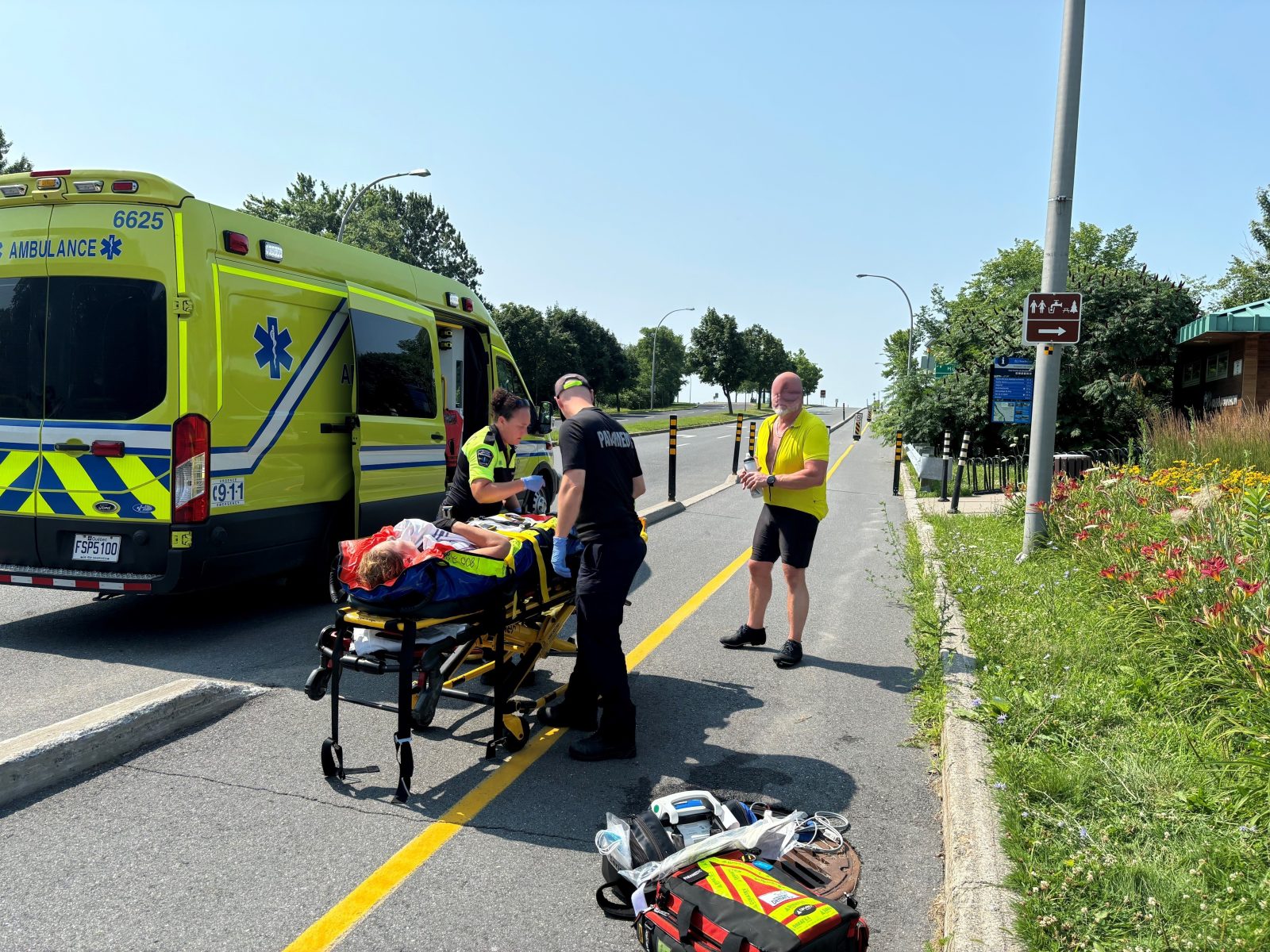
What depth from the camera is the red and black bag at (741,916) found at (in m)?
2.65

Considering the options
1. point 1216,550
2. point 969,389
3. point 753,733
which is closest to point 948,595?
point 1216,550

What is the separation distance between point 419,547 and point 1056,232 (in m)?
7.75

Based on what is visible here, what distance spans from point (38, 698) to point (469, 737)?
8.01 feet

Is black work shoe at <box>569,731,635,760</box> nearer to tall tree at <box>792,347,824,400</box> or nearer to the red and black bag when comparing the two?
the red and black bag

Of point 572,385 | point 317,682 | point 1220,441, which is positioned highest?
point 572,385

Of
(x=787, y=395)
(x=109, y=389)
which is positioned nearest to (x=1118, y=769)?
(x=787, y=395)

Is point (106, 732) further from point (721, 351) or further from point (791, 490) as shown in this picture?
point (721, 351)

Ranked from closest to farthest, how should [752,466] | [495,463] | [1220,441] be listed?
[495,463] < [752,466] < [1220,441]

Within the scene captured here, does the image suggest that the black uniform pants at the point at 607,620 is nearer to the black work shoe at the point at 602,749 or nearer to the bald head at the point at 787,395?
the black work shoe at the point at 602,749

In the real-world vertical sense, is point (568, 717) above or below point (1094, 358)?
below

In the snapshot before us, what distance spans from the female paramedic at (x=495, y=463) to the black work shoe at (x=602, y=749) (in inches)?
63.5

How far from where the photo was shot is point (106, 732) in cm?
430

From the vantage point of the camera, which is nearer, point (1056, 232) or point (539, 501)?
point (1056, 232)

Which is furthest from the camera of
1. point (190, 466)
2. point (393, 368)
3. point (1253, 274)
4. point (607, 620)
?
point (1253, 274)
